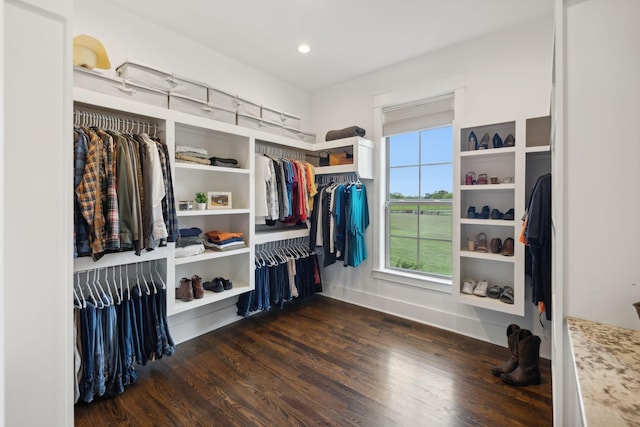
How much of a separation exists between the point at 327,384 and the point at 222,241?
1.41 metres

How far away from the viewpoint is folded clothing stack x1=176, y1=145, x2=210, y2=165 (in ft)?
7.68

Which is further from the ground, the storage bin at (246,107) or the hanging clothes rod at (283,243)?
the storage bin at (246,107)

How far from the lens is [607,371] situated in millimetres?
745

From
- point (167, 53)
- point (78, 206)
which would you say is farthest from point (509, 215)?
point (167, 53)

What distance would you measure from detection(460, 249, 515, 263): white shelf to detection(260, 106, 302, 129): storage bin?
2205 millimetres

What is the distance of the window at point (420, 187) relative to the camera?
2984 mm

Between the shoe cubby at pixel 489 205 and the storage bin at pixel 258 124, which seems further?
the storage bin at pixel 258 124

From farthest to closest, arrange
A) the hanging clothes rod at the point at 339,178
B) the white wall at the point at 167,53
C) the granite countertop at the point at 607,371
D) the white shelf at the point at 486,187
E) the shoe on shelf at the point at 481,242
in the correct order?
the hanging clothes rod at the point at 339,178 < the shoe on shelf at the point at 481,242 < the white shelf at the point at 486,187 < the white wall at the point at 167,53 < the granite countertop at the point at 607,371

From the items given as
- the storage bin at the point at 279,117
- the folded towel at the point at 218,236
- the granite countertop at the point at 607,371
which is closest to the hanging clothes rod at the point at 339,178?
the storage bin at the point at 279,117

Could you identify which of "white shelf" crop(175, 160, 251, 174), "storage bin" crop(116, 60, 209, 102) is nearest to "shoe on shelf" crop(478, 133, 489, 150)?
"white shelf" crop(175, 160, 251, 174)

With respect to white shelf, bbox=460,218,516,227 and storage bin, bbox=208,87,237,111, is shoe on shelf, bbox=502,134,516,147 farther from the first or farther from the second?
storage bin, bbox=208,87,237,111

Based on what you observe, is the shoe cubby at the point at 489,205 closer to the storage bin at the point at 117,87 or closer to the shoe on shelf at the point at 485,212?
the shoe on shelf at the point at 485,212

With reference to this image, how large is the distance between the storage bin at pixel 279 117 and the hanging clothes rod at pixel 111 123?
1.07 meters

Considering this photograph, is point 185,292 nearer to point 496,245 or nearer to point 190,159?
point 190,159
